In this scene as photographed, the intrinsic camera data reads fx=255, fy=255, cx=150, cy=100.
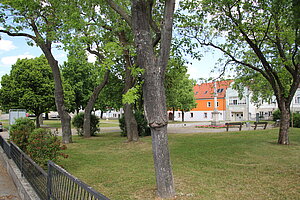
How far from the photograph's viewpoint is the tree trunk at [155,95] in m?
5.47

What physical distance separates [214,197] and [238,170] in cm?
306

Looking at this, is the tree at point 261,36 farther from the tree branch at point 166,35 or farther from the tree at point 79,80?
the tree at point 79,80

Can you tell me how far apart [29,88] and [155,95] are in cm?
3088

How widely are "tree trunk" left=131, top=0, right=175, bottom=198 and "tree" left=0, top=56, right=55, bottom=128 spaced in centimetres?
2923

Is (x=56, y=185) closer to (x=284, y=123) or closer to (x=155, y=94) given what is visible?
(x=155, y=94)

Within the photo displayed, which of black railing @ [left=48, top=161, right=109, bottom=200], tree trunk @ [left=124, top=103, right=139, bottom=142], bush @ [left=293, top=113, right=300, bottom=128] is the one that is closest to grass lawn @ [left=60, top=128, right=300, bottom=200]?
black railing @ [left=48, top=161, right=109, bottom=200]

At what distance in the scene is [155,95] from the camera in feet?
Answer: 17.9

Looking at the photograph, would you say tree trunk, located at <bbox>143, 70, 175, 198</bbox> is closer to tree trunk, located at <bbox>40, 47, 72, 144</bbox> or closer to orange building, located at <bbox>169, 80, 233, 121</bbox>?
tree trunk, located at <bbox>40, 47, 72, 144</bbox>

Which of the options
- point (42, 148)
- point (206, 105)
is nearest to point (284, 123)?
point (42, 148)

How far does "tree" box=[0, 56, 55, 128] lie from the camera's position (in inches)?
1240

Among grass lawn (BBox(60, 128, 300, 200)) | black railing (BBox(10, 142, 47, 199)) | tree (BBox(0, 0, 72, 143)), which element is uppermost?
tree (BBox(0, 0, 72, 143))

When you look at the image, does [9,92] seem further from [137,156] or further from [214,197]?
[214,197]

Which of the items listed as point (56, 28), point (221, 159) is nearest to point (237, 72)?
point (221, 159)

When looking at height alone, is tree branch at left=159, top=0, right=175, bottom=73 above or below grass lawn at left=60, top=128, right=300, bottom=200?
above
